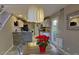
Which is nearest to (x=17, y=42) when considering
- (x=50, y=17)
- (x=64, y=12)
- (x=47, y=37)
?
(x=47, y=37)

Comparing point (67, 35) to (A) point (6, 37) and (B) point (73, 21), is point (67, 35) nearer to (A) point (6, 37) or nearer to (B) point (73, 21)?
(B) point (73, 21)

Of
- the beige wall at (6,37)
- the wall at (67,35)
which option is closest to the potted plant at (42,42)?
the wall at (67,35)

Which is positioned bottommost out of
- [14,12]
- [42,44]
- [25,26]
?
[42,44]

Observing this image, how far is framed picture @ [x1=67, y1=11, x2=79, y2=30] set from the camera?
973 millimetres

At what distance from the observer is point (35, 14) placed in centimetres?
91

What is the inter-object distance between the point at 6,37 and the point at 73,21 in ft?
1.89

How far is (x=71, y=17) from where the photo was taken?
39.3 inches

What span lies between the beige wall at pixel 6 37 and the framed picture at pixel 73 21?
1.61 feet

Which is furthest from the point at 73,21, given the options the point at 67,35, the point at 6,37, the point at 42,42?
the point at 6,37

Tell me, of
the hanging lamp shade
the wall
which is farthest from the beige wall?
the wall

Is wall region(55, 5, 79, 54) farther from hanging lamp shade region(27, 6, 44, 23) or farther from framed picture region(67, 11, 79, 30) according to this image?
hanging lamp shade region(27, 6, 44, 23)

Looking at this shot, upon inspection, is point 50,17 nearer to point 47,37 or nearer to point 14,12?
point 47,37

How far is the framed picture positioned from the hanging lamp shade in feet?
0.75
